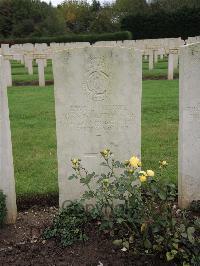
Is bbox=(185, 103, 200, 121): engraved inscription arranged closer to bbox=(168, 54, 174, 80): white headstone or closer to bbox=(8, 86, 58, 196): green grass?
bbox=(8, 86, 58, 196): green grass

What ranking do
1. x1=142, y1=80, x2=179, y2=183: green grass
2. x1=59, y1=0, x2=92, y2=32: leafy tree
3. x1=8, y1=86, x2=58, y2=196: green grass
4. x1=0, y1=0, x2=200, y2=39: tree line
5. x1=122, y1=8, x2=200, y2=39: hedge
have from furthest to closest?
x1=59, y1=0, x2=92, y2=32: leafy tree < x1=0, y1=0, x2=200, y2=39: tree line < x1=122, y1=8, x2=200, y2=39: hedge < x1=142, y1=80, x2=179, y2=183: green grass < x1=8, y1=86, x2=58, y2=196: green grass

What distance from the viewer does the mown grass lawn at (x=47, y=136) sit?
531 cm

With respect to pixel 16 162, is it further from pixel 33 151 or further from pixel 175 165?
pixel 175 165

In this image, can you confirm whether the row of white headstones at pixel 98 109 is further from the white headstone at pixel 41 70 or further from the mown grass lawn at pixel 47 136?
the white headstone at pixel 41 70

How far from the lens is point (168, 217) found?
3488 mm

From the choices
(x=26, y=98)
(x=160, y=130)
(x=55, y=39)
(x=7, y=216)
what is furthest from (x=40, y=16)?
(x=7, y=216)

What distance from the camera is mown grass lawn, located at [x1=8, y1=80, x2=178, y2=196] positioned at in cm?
531

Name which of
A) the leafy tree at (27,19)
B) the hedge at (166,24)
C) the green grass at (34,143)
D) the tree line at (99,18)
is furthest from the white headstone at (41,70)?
the leafy tree at (27,19)

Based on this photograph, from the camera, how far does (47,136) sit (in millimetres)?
7285

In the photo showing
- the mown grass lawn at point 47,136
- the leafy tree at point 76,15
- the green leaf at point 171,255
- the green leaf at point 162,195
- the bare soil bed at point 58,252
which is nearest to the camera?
the green leaf at point 171,255

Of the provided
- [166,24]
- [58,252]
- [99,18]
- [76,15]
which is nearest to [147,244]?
[58,252]

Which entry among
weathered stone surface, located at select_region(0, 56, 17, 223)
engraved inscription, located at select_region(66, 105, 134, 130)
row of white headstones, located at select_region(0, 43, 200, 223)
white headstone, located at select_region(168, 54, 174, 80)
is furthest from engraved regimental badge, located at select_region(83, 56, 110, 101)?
white headstone, located at select_region(168, 54, 174, 80)

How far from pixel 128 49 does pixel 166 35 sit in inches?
1243

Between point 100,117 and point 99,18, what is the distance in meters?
41.6
